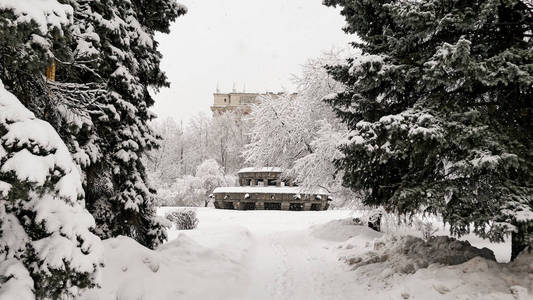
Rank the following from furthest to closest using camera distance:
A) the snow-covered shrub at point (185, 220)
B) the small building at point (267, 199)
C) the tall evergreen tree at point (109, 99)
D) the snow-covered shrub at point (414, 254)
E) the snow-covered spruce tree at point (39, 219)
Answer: the small building at point (267, 199), the snow-covered shrub at point (185, 220), the snow-covered shrub at point (414, 254), the tall evergreen tree at point (109, 99), the snow-covered spruce tree at point (39, 219)

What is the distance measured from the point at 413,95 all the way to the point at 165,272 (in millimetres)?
5885

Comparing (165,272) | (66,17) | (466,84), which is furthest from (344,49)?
(66,17)

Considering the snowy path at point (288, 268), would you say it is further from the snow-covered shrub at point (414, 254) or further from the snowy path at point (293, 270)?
the snow-covered shrub at point (414, 254)

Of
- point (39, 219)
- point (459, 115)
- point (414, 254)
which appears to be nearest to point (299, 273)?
point (414, 254)

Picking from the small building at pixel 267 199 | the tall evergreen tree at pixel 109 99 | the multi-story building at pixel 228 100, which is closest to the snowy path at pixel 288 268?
the tall evergreen tree at pixel 109 99

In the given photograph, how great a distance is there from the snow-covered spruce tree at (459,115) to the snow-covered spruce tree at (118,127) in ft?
13.9

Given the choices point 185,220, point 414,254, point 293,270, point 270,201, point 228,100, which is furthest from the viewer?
point 228,100

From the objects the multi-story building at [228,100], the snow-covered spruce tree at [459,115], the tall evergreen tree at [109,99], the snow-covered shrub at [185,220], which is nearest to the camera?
the tall evergreen tree at [109,99]

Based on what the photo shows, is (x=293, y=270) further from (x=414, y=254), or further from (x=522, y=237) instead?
(x=522, y=237)

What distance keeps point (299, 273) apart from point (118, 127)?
5356 mm

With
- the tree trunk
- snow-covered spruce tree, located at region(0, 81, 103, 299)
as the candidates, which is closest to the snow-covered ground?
the tree trunk

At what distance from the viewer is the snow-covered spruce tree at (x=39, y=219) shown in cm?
266

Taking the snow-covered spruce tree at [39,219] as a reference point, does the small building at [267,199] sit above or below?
below

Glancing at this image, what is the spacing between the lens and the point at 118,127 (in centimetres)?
660
